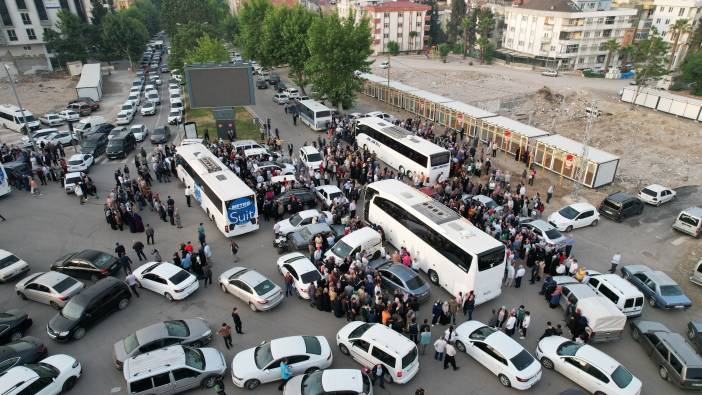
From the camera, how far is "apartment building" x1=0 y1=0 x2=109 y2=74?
64.0 metres

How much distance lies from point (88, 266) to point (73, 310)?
3.09m

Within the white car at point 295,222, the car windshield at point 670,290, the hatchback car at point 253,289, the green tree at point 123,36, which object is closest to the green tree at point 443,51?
the green tree at point 123,36

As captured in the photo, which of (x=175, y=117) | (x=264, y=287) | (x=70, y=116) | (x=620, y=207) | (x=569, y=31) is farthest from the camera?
(x=569, y=31)

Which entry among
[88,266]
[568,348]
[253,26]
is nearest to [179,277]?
[88,266]

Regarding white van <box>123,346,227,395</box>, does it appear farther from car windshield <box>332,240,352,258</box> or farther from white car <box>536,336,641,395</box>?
white car <box>536,336,641,395</box>

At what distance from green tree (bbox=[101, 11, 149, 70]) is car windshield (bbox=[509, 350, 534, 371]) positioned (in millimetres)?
74714

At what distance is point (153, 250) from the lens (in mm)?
19750

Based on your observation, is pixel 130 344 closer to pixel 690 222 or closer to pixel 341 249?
pixel 341 249

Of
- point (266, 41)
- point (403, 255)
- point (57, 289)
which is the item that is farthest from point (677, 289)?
point (266, 41)

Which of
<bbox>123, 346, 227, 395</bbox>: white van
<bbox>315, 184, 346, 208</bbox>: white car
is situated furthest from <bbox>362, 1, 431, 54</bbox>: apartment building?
<bbox>123, 346, 227, 395</bbox>: white van

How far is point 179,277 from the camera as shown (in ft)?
55.5

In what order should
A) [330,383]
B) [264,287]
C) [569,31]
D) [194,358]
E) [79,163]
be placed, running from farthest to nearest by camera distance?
[569,31], [79,163], [264,287], [194,358], [330,383]

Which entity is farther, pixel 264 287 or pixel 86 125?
pixel 86 125

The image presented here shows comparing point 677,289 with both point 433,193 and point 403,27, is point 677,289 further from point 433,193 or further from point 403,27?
point 403,27
